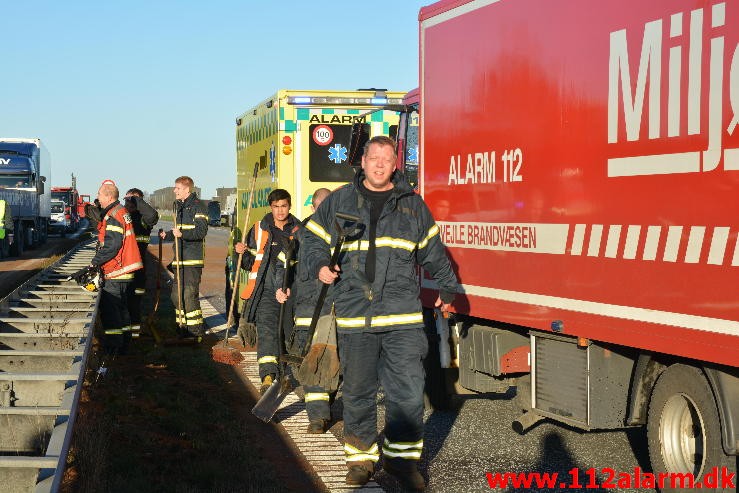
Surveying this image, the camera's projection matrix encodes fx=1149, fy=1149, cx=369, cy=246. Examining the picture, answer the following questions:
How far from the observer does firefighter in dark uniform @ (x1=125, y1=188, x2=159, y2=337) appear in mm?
12883

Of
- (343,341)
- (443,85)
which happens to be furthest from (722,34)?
(443,85)

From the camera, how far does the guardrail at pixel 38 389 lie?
4.98m

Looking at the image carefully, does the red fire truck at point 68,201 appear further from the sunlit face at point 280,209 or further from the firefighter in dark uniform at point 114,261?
the sunlit face at point 280,209

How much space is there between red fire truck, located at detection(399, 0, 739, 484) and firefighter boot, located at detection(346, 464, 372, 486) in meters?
1.32

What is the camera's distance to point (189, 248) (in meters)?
13.3

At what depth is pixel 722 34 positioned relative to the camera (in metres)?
5.45

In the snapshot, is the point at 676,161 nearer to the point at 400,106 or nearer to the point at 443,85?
the point at 443,85

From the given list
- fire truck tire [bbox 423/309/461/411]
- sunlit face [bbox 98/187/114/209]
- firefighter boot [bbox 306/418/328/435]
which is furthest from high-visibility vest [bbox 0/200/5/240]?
firefighter boot [bbox 306/418/328/435]

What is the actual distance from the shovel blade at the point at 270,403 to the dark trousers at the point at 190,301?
5.15 meters

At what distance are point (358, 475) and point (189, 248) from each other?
23.0 ft

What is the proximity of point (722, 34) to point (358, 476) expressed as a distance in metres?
3.18

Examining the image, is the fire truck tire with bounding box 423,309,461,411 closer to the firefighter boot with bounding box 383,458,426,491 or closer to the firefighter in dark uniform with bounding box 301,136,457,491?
the firefighter in dark uniform with bounding box 301,136,457,491

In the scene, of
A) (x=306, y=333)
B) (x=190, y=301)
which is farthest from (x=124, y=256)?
(x=306, y=333)

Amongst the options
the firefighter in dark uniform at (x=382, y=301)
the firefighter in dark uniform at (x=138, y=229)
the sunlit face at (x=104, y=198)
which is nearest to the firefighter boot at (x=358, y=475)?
the firefighter in dark uniform at (x=382, y=301)
